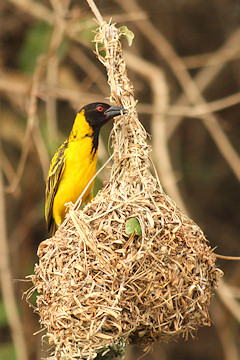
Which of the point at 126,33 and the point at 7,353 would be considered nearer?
the point at 126,33

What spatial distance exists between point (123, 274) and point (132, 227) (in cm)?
22

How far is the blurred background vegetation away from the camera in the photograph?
5168mm

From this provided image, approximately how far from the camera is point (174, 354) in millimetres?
6852

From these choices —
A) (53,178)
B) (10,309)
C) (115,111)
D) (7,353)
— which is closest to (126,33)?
(115,111)

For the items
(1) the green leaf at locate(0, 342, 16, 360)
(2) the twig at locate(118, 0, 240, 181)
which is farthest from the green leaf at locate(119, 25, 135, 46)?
(1) the green leaf at locate(0, 342, 16, 360)

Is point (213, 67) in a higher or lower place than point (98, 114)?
higher

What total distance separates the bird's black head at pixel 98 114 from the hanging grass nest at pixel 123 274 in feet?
0.67

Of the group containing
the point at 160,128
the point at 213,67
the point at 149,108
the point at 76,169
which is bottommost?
the point at 76,169

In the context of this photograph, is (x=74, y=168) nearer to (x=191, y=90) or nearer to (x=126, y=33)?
(x=126, y=33)

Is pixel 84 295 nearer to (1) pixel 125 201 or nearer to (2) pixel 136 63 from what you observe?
(1) pixel 125 201

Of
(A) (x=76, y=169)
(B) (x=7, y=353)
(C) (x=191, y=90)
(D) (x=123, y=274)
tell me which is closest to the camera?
(D) (x=123, y=274)

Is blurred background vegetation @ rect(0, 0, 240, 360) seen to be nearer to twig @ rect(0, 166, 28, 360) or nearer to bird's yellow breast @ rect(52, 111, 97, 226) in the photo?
twig @ rect(0, 166, 28, 360)

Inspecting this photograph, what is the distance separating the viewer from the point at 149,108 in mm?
4879

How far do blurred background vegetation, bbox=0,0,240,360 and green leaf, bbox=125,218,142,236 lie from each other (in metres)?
2.29
